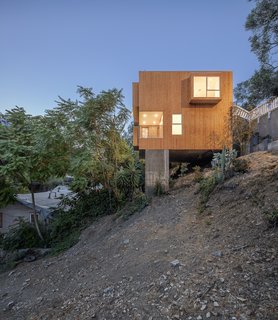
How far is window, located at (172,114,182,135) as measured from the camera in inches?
435

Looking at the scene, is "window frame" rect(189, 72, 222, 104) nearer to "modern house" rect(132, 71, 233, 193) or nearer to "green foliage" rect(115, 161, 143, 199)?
"modern house" rect(132, 71, 233, 193)

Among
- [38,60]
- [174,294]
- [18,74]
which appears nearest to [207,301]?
[174,294]

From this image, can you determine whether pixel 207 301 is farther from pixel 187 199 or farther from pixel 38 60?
pixel 38 60

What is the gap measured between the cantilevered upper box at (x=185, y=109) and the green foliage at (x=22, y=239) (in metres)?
7.06

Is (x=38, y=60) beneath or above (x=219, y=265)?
above

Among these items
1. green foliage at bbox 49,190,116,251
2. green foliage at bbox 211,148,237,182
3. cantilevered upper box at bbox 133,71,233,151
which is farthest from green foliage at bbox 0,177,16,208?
green foliage at bbox 211,148,237,182

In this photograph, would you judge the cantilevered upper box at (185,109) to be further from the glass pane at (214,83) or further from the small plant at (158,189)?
the small plant at (158,189)

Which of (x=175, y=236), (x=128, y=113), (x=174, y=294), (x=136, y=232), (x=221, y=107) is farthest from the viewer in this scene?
(x=221, y=107)

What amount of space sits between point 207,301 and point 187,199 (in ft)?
18.3

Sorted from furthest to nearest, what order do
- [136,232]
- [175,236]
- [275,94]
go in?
1. [136,232]
2. [175,236]
3. [275,94]

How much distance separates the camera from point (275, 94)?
16.7 feet

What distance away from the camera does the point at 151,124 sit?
1141 cm

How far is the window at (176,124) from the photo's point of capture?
11061 millimetres

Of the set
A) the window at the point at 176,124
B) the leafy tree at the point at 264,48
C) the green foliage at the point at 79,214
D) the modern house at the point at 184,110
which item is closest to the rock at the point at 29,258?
the green foliage at the point at 79,214
